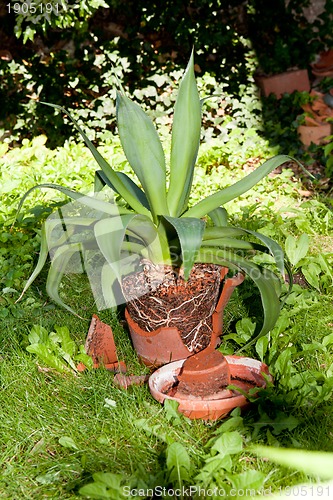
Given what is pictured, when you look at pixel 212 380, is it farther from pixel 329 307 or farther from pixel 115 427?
pixel 329 307

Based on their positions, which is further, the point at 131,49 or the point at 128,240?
the point at 131,49

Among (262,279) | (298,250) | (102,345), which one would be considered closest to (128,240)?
(102,345)

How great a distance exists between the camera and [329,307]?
8.49 ft

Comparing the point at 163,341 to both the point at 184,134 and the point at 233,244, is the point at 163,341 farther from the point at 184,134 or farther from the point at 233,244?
the point at 184,134

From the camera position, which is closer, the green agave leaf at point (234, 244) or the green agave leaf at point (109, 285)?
the green agave leaf at point (234, 244)

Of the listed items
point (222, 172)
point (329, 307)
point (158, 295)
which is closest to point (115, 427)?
point (158, 295)

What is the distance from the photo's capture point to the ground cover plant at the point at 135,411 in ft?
5.59

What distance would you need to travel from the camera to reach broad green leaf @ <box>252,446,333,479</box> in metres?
1.67

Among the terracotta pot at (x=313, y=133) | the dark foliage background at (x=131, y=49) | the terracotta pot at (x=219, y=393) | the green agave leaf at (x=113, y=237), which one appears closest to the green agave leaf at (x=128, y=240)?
the green agave leaf at (x=113, y=237)

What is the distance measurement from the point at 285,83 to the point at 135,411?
13.9ft

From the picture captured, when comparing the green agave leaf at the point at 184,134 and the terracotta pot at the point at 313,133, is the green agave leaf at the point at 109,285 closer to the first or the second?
the green agave leaf at the point at 184,134

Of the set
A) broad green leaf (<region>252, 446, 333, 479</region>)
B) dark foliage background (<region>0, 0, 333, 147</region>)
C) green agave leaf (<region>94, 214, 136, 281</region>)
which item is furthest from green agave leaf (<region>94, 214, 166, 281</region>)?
dark foliage background (<region>0, 0, 333, 147</region>)

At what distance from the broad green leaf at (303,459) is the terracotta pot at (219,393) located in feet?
0.58

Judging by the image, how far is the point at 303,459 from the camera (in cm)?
172
